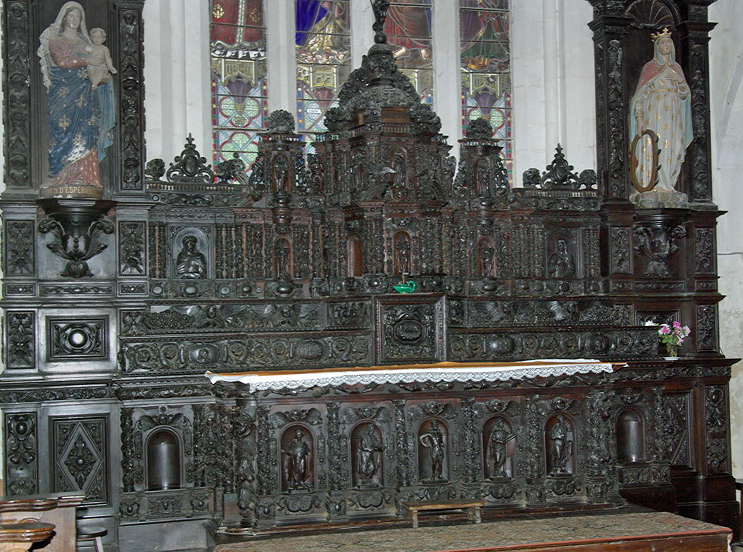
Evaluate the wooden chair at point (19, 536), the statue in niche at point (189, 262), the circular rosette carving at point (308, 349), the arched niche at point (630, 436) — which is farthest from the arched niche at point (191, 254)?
the arched niche at point (630, 436)

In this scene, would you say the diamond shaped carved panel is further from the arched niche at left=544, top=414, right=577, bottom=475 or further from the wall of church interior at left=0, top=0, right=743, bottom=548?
the arched niche at left=544, top=414, right=577, bottom=475

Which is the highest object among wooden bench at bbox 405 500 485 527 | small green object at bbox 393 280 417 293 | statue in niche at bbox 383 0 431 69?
statue in niche at bbox 383 0 431 69

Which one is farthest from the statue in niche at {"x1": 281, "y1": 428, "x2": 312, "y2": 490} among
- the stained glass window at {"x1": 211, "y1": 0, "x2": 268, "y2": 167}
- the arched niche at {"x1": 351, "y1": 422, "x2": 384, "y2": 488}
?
the stained glass window at {"x1": 211, "y1": 0, "x2": 268, "y2": 167}

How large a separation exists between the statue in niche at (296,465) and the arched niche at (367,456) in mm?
501

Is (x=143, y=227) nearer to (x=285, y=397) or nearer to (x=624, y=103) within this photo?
(x=285, y=397)

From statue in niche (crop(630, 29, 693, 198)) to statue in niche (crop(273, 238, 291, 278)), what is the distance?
4376mm

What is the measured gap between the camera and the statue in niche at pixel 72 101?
412 inches

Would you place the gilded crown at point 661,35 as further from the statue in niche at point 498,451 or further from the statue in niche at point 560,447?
the statue in niche at point 498,451

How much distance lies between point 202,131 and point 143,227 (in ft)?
6.45

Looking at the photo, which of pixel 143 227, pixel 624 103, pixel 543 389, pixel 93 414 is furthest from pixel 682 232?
pixel 93 414

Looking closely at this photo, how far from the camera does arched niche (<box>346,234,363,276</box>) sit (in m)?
11.5

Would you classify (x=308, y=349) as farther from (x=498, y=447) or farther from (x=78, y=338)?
(x=78, y=338)

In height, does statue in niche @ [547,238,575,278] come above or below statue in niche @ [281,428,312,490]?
above

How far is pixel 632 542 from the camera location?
8.22 m
